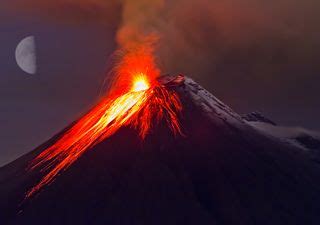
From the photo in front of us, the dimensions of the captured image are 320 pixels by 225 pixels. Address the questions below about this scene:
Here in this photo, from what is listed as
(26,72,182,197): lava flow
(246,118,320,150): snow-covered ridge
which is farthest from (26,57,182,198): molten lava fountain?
(246,118,320,150): snow-covered ridge

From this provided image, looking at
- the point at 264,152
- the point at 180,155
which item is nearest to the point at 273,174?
the point at 264,152

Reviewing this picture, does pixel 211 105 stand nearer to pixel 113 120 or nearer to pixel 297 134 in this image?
pixel 113 120

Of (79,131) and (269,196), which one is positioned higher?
(79,131)

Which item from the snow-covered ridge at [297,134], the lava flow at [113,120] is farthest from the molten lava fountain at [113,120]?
the snow-covered ridge at [297,134]

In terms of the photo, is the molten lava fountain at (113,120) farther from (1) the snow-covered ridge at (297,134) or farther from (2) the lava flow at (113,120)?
(1) the snow-covered ridge at (297,134)

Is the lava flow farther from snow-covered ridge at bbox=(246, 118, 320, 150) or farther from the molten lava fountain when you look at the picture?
snow-covered ridge at bbox=(246, 118, 320, 150)

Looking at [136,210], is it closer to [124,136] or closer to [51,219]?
[51,219]

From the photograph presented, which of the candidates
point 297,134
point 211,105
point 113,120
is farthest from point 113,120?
point 297,134

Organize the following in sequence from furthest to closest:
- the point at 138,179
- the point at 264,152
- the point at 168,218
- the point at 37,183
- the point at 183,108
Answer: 1. the point at 183,108
2. the point at 264,152
3. the point at 37,183
4. the point at 138,179
5. the point at 168,218
